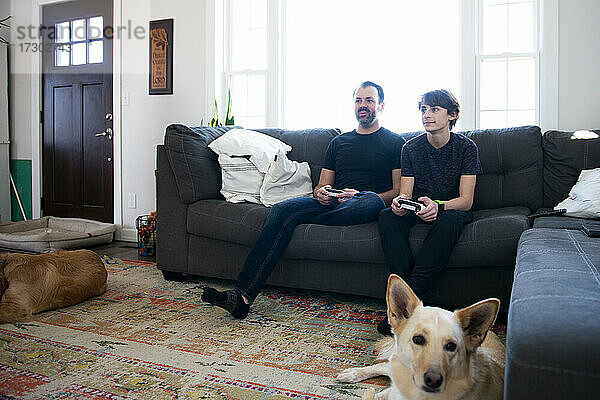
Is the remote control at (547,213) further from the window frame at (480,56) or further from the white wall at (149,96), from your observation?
the white wall at (149,96)

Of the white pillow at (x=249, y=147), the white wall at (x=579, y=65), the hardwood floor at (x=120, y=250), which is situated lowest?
the hardwood floor at (x=120, y=250)

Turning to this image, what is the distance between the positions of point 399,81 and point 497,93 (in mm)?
687

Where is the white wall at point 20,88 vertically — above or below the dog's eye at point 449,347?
above

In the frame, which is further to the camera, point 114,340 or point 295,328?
point 295,328

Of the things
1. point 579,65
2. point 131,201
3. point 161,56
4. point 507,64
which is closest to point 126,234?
point 131,201

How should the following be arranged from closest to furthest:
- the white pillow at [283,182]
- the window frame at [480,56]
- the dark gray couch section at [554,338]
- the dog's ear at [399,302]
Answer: the dark gray couch section at [554,338]
the dog's ear at [399,302]
the white pillow at [283,182]
the window frame at [480,56]

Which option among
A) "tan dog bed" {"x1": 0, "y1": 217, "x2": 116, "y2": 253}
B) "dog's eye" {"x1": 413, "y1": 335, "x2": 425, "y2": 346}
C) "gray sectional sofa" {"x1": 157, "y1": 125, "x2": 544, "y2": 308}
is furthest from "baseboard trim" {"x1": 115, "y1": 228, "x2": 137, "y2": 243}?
"dog's eye" {"x1": 413, "y1": 335, "x2": 425, "y2": 346}

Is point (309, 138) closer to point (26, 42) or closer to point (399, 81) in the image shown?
point (399, 81)

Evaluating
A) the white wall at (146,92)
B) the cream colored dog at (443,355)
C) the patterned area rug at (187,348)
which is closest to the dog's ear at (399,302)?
the cream colored dog at (443,355)

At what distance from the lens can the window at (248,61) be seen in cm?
443

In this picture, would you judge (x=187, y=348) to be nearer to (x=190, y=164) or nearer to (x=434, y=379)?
(x=434, y=379)

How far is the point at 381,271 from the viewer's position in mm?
2629

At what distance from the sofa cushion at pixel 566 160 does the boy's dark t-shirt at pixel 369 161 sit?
0.80 m

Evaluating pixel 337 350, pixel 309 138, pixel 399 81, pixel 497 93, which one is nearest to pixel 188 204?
pixel 309 138
